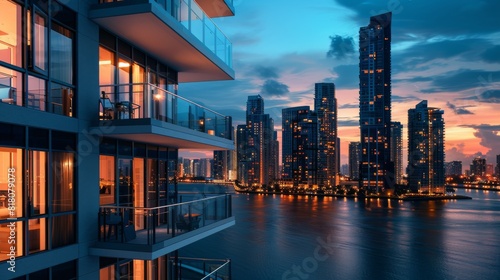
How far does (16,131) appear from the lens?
274 inches

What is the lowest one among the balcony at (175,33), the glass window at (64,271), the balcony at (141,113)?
the glass window at (64,271)

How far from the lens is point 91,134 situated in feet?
28.9

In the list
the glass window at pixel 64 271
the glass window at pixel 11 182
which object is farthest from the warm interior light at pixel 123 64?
the glass window at pixel 64 271

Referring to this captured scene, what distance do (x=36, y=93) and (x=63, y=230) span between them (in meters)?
2.49

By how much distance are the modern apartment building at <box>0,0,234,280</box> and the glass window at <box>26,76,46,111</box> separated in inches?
0.7

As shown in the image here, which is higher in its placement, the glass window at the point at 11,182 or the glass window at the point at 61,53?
the glass window at the point at 61,53

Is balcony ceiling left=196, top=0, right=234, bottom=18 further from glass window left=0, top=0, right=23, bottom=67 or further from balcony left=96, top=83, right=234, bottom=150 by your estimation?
glass window left=0, top=0, right=23, bottom=67

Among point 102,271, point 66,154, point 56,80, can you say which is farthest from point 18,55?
point 102,271

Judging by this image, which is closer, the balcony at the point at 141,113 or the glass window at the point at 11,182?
the glass window at the point at 11,182

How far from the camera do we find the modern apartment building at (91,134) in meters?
7.09

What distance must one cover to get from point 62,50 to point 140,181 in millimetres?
4226

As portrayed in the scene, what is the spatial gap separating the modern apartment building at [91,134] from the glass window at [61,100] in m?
0.02

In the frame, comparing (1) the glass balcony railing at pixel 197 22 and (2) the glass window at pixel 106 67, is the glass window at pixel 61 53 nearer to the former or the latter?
(2) the glass window at pixel 106 67

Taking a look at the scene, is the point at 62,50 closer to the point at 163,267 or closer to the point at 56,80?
the point at 56,80
